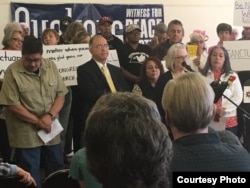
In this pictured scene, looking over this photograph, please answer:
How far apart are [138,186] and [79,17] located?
5.61 metres

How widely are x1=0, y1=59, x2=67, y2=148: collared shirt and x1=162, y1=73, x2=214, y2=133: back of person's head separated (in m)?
1.79

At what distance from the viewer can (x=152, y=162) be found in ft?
3.35

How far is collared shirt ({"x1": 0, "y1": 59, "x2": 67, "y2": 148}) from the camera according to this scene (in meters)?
3.17

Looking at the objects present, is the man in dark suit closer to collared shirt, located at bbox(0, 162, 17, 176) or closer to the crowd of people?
the crowd of people

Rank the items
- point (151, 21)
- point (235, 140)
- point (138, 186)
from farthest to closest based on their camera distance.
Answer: point (151, 21), point (235, 140), point (138, 186)

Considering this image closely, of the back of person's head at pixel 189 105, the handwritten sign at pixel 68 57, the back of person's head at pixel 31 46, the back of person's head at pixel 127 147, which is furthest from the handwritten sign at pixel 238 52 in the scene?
the back of person's head at pixel 127 147

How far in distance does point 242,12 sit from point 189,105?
3.71 meters

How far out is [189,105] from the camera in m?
1.50

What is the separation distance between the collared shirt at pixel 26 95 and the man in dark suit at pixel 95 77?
0.51 meters

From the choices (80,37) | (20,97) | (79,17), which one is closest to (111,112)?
(20,97)

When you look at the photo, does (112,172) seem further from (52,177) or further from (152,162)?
(52,177)

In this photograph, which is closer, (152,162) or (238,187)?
(152,162)

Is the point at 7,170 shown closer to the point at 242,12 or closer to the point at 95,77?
the point at 95,77

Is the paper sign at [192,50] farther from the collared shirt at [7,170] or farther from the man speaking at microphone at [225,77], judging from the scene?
the collared shirt at [7,170]
